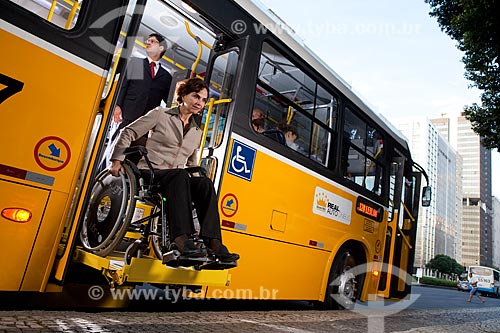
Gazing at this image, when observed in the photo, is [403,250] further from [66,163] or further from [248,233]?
[66,163]

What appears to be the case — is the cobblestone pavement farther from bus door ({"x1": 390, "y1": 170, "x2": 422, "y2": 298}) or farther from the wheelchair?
bus door ({"x1": 390, "y1": 170, "x2": 422, "y2": 298})

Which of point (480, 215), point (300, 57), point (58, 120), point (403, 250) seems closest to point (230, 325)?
point (58, 120)

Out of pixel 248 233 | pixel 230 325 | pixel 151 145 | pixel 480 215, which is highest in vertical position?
pixel 480 215

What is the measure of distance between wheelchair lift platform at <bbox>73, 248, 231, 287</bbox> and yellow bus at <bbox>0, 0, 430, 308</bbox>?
1 cm

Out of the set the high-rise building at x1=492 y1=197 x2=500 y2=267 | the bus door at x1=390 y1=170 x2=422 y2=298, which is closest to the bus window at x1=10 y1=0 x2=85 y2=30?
the bus door at x1=390 y1=170 x2=422 y2=298

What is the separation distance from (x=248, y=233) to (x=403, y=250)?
13.5ft

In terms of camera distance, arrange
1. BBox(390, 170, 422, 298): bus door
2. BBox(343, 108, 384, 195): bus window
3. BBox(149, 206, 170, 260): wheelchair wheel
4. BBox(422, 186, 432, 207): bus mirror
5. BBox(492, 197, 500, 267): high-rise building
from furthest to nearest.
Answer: BBox(492, 197, 500, 267): high-rise building < BBox(422, 186, 432, 207): bus mirror < BBox(390, 170, 422, 298): bus door < BBox(343, 108, 384, 195): bus window < BBox(149, 206, 170, 260): wheelchair wheel

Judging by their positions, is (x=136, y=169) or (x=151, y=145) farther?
(x=151, y=145)

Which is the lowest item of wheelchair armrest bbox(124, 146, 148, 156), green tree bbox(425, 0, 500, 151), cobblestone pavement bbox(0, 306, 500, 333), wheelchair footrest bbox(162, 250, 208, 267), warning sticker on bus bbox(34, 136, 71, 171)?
cobblestone pavement bbox(0, 306, 500, 333)

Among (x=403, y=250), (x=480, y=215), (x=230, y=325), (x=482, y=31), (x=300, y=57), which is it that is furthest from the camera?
(x=480, y=215)

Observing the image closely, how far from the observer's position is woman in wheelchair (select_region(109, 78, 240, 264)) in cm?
297

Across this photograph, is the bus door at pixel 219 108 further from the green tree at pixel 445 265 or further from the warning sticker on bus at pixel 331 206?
the green tree at pixel 445 265

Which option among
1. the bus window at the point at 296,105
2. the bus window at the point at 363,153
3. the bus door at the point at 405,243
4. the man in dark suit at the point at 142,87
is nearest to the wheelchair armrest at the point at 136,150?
the man in dark suit at the point at 142,87

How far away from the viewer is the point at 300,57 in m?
4.61
